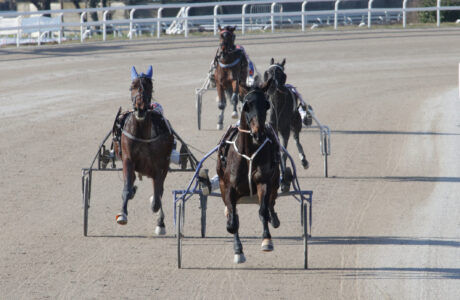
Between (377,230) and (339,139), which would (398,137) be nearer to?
(339,139)

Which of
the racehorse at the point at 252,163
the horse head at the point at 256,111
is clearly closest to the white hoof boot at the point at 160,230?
the racehorse at the point at 252,163

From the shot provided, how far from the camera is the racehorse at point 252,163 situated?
22.8 feet

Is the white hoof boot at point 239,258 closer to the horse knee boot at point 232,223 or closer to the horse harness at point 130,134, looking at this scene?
the horse knee boot at point 232,223

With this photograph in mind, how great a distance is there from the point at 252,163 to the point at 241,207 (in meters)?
3.05

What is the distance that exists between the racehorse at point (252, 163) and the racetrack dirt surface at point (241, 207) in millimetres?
572

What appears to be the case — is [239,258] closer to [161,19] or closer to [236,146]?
[236,146]

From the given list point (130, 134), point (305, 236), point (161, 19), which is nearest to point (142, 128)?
point (130, 134)

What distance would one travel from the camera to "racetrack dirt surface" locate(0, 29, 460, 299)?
716 cm

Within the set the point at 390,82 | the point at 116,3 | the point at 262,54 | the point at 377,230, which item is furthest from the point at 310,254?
the point at 116,3

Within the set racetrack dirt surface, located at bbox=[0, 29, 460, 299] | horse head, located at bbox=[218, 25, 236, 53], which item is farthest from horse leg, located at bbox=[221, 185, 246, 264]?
horse head, located at bbox=[218, 25, 236, 53]

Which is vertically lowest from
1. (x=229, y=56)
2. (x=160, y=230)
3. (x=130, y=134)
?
(x=160, y=230)

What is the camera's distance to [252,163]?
7.14 metres

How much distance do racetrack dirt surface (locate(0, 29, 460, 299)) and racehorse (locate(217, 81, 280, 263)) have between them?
22.5 inches

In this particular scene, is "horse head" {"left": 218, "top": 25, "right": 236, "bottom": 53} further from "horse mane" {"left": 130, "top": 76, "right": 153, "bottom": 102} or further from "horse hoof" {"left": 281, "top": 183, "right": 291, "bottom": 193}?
"horse hoof" {"left": 281, "top": 183, "right": 291, "bottom": 193}
